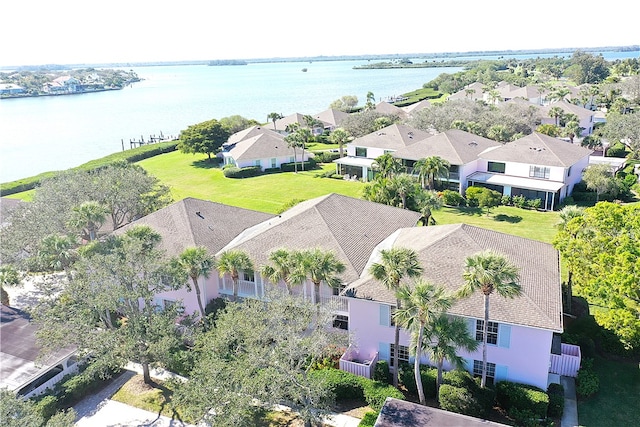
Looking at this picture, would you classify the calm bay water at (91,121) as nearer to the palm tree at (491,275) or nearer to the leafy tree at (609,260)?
the palm tree at (491,275)

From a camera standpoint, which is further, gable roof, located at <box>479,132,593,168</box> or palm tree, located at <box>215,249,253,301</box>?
gable roof, located at <box>479,132,593,168</box>

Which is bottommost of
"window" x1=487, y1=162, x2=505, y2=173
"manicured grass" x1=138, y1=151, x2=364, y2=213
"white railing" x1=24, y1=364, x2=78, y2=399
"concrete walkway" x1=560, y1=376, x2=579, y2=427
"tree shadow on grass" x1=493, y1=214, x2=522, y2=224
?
"tree shadow on grass" x1=493, y1=214, x2=522, y2=224

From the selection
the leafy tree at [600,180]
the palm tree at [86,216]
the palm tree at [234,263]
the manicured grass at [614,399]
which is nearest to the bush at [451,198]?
the leafy tree at [600,180]

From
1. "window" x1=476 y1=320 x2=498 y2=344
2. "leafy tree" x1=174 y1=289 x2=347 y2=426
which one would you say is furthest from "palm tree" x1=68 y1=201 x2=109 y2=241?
"window" x1=476 y1=320 x2=498 y2=344

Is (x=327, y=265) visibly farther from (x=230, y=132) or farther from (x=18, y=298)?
(x=230, y=132)

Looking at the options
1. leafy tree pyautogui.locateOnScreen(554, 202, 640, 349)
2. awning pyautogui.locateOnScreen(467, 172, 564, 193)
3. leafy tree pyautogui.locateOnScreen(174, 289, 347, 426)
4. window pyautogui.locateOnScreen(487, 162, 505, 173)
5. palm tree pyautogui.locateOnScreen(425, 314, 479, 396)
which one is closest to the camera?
leafy tree pyautogui.locateOnScreen(174, 289, 347, 426)

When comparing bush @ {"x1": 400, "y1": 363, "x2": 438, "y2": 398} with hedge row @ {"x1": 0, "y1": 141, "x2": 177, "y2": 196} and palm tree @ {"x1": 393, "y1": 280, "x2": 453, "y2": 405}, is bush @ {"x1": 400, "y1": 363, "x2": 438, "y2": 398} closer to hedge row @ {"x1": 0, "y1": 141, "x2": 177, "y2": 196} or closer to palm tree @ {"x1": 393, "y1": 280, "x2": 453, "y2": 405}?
palm tree @ {"x1": 393, "y1": 280, "x2": 453, "y2": 405}
